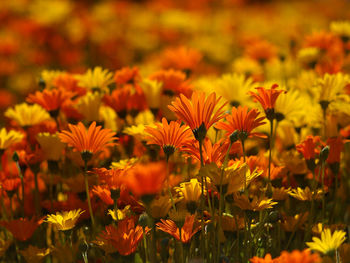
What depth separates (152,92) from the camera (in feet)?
5.44

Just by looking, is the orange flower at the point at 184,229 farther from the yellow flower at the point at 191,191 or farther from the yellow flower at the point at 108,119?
the yellow flower at the point at 108,119

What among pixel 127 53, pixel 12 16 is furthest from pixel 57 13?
pixel 127 53

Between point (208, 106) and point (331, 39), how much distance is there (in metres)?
1.28

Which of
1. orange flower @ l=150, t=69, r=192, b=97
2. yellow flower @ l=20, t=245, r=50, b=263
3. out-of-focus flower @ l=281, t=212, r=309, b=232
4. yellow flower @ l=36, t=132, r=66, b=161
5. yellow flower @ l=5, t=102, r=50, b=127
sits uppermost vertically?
orange flower @ l=150, t=69, r=192, b=97

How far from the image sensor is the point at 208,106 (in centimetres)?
110

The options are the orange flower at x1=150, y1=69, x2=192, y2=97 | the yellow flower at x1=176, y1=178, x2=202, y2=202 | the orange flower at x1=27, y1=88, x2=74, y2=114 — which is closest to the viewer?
the yellow flower at x1=176, y1=178, x2=202, y2=202

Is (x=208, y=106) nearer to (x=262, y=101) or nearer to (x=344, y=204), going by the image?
(x=262, y=101)

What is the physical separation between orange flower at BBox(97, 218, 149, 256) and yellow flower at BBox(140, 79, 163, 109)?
60 centimetres

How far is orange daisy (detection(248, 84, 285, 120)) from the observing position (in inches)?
47.0

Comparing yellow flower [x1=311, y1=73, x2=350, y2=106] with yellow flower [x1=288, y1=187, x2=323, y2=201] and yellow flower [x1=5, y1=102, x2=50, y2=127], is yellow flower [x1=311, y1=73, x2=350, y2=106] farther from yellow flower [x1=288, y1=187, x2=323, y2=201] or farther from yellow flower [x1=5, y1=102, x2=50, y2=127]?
yellow flower [x1=5, y1=102, x2=50, y2=127]

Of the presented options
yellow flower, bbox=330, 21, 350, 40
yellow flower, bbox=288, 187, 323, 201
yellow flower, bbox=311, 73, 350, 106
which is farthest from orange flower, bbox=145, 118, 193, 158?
yellow flower, bbox=330, 21, 350, 40

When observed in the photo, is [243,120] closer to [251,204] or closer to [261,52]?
[251,204]

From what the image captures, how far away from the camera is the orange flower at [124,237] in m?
1.07

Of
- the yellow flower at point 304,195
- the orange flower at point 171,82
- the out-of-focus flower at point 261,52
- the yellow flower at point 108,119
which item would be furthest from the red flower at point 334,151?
the out-of-focus flower at point 261,52
